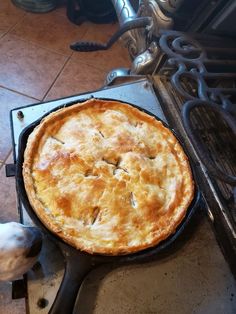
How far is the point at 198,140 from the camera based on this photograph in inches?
26.6

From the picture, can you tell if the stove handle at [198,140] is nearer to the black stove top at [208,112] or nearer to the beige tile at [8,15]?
the black stove top at [208,112]

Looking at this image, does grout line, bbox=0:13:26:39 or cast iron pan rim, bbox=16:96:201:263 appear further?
grout line, bbox=0:13:26:39

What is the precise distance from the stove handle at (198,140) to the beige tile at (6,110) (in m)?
1.02

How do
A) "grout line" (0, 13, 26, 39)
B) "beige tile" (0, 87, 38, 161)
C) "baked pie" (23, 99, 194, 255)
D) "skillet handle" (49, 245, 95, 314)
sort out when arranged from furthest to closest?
"grout line" (0, 13, 26, 39), "beige tile" (0, 87, 38, 161), "baked pie" (23, 99, 194, 255), "skillet handle" (49, 245, 95, 314)

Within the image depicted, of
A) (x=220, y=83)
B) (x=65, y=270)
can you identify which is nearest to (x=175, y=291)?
(x=65, y=270)

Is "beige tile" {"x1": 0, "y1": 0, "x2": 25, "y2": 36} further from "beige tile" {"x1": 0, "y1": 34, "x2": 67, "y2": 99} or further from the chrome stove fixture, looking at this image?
the chrome stove fixture

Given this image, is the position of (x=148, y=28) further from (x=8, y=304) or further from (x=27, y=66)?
(x=8, y=304)

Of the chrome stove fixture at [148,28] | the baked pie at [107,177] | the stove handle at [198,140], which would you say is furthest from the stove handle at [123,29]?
the stove handle at [198,140]

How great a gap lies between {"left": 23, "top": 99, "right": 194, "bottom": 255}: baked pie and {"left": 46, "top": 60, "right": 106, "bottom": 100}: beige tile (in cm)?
95

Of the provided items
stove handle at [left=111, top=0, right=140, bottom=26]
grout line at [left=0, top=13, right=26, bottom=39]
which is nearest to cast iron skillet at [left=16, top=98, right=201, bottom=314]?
stove handle at [left=111, top=0, right=140, bottom=26]

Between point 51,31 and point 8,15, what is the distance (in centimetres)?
30

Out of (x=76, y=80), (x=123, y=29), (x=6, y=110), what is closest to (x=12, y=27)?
(x=76, y=80)

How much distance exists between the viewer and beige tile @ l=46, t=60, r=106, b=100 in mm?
1691

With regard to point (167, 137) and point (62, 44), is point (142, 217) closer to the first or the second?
point (167, 137)
